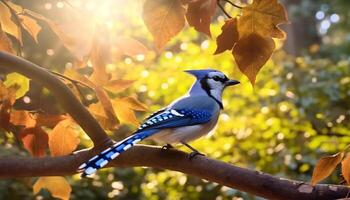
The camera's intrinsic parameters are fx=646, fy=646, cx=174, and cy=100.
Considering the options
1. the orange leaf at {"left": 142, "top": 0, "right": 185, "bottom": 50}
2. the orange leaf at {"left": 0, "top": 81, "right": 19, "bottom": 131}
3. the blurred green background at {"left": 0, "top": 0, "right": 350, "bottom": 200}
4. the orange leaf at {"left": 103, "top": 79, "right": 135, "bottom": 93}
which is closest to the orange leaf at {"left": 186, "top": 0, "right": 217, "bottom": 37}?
the orange leaf at {"left": 142, "top": 0, "right": 185, "bottom": 50}

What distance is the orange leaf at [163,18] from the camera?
4.25 feet

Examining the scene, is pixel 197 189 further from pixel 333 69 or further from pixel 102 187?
pixel 333 69

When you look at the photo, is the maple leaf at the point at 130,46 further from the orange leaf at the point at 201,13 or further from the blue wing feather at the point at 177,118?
the orange leaf at the point at 201,13

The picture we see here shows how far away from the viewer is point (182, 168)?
62.2 inches

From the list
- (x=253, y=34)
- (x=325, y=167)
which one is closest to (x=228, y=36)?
(x=253, y=34)

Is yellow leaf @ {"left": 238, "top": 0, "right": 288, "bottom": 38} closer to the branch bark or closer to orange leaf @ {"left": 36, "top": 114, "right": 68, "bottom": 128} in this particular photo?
the branch bark

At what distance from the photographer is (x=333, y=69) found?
3.80m

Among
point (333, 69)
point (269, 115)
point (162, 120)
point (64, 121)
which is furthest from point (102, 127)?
point (333, 69)

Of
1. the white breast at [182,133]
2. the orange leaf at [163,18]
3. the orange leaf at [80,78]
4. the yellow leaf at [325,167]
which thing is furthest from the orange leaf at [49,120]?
the yellow leaf at [325,167]

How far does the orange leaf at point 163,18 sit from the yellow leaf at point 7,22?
0.49m

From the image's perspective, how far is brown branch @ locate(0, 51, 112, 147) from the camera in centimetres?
149

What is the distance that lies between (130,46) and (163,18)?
16.6 inches

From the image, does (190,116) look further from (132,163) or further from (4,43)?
(4,43)

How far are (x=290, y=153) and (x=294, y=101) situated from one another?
316 millimetres
